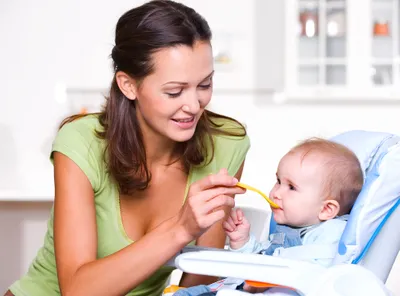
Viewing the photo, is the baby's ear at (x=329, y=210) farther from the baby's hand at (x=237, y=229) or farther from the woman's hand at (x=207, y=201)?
the woman's hand at (x=207, y=201)

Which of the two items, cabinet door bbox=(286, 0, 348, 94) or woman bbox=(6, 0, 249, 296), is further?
cabinet door bbox=(286, 0, 348, 94)

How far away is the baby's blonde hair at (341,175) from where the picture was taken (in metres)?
1.89

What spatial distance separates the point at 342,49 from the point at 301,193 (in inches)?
108

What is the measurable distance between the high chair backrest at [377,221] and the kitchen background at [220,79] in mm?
2492

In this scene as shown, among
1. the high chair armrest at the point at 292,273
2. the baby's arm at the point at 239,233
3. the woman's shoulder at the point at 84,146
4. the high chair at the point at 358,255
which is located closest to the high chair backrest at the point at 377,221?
the high chair at the point at 358,255

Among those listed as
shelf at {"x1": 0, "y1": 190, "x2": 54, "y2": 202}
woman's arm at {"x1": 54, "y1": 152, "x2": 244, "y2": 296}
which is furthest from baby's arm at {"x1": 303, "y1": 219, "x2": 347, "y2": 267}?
shelf at {"x1": 0, "y1": 190, "x2": 54, "y2": 202}

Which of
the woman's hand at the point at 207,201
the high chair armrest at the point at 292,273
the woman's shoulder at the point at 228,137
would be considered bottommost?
the high chair armrest at the point at 292,273

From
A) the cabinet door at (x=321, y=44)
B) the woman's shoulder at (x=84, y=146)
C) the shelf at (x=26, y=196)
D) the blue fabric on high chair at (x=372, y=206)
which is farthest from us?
the cabinet door at (x=321, y=44)

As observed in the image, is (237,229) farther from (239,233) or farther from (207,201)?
(207,201)

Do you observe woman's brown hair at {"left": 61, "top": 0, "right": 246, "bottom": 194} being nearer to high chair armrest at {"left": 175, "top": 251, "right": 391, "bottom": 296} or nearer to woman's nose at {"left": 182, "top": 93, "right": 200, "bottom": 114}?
woman's nose at {"left": 182, "top": 93, "right": 200, "bottom": 114}

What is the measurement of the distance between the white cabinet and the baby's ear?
2448 mm

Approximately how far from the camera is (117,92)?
2088mm

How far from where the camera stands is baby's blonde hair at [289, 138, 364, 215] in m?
1.89

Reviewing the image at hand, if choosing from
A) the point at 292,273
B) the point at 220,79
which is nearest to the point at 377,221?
the point at 292,273
